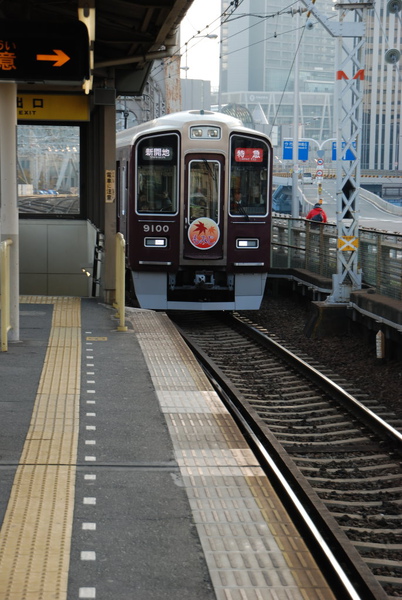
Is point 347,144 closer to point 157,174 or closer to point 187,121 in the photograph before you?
point 187,121

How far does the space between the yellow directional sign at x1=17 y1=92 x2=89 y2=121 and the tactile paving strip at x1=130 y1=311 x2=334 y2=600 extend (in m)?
6.65

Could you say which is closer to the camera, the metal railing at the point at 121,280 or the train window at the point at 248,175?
the metal railing at the point at 121,280

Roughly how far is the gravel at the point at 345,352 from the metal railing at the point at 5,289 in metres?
3.79

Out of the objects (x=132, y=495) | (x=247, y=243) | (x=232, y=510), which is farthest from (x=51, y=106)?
(x=232, y=510)

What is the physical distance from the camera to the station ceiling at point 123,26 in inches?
389

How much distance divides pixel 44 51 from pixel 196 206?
20.9 feet

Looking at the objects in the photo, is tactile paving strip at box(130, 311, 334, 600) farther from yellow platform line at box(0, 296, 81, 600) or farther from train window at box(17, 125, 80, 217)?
train window at box(17, 125, 80, 217)

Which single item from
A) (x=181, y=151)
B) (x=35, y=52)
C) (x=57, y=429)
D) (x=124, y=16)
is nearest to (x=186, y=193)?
(x=181, y=151)

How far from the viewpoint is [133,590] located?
4.06 meters

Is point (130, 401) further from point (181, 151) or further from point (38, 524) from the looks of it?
point (181, 151)

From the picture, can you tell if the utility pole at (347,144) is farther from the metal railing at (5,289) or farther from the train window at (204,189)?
the metal railing at (5,289)

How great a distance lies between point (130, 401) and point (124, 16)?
523 cm

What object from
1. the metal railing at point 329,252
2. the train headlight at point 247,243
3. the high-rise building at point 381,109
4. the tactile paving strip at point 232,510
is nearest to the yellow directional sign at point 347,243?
Result: the metal railing at point 329,252

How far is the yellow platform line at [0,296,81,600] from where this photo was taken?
4.12 m
